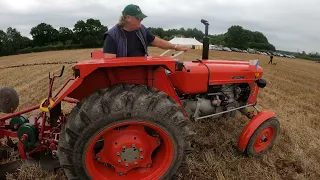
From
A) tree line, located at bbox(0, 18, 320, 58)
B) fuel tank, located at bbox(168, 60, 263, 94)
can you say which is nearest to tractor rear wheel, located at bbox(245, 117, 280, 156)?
fuel tank, located at bbox(168, 60, 263, 94)

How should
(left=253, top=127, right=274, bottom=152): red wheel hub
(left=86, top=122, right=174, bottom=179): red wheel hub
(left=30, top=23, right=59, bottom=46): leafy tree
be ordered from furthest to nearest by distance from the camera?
(left=30, top=23, right=59, bottom=46): leafy tree < (left=253, top=127, right=274, bottom=152): red wheel hub < (left=86, top=122, right=174, bottom=179): red wheel hub

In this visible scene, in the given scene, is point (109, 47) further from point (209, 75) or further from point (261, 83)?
point (261, 83)

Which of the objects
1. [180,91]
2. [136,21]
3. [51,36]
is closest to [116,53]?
[136,21]

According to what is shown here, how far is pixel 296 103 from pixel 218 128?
349 centimetres

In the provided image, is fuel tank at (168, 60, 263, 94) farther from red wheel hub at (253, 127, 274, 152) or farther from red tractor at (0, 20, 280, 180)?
red wheel hub at (253, 127, 274, 152)

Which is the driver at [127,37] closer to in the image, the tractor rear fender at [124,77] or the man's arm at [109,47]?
the man's arm at [109,47]

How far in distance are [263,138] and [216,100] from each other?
29.1 inches

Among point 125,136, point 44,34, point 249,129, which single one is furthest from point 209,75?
point 44,34

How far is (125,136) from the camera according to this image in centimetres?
261

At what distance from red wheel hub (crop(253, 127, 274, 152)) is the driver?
1.72 metres

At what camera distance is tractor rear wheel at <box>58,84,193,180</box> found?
7.63ft

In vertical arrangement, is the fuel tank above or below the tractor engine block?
above

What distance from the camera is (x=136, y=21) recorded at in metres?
2.89

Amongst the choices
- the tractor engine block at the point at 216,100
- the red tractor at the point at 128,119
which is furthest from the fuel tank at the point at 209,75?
the tractor engine block at the point at 216,100
